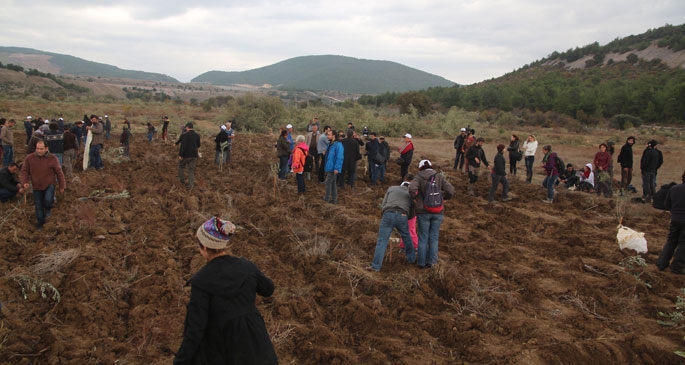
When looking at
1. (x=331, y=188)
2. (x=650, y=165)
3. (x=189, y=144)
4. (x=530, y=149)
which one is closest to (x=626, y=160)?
(x=650, y=165)

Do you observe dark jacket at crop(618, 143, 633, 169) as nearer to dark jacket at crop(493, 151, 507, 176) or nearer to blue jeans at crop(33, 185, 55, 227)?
dark jacket at crop(493, 151, 507, 176)

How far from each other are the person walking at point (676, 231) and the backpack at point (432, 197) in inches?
139

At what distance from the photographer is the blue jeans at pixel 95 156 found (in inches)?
470

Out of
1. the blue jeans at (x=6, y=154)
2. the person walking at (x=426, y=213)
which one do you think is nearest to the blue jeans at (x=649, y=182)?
the person walking at (x=426, y=213)

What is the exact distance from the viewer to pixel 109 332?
4.62 meters

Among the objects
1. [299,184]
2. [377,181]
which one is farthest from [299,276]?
[377,181]

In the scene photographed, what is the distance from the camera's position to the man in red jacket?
7219 millimetres

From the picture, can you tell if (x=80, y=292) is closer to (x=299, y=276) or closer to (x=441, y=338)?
(x=299, y=276)

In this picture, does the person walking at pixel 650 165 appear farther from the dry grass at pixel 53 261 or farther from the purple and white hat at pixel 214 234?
the dry grass at pixel 53 261

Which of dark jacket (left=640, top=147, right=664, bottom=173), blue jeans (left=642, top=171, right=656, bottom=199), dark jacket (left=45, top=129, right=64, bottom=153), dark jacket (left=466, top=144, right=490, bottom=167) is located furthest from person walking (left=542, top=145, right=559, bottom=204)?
dark jacket (left=45, top=129, right=64, bottom=153)

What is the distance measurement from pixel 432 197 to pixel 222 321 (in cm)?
408

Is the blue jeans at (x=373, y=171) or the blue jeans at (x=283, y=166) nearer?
the blue jeans at (x=283, y=166)

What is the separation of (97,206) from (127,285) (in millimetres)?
3718

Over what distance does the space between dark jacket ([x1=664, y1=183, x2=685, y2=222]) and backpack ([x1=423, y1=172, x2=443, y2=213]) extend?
3520 mm
